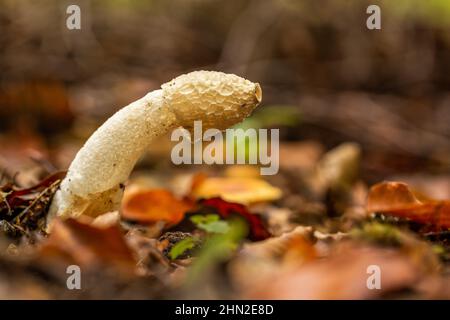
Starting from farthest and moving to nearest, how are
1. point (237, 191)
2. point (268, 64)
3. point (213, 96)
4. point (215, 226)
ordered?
1. point (268, 64)
2. point (237, 191)
3. point (215, 226)
4. point (213, 96)

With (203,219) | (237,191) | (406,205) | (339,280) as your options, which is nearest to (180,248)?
(203,219)

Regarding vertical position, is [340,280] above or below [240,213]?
below

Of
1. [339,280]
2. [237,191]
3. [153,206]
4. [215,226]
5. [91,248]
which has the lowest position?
[339,280]

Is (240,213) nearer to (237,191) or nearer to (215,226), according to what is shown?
(215,226)

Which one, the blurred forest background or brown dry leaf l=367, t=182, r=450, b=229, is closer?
brown dry leaf l=367, t=182, r=450, b=229

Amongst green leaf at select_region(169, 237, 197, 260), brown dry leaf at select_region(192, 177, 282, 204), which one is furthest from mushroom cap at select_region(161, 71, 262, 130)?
brown dry leaf at select_region(192, 177, 282, 204)

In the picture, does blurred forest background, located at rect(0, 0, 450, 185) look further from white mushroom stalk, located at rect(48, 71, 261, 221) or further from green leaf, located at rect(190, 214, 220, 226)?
white mushroom stalk, located at rect(48, 71, 261, 221)
